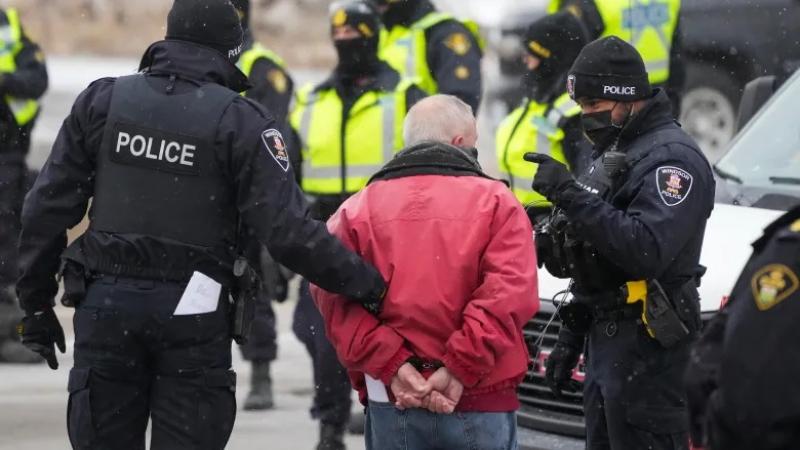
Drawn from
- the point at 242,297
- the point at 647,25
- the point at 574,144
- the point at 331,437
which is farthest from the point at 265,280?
the point at 242,297

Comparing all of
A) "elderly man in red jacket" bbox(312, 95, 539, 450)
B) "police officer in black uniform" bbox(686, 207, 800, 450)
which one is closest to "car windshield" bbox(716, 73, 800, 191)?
"elderly man in red jacket" bbox(312, 95, 539, 450)

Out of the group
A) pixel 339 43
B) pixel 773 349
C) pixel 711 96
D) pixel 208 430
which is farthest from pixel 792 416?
pixel 711 96

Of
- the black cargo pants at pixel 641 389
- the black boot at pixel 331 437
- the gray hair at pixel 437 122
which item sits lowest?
the black boot at pixel 331 437

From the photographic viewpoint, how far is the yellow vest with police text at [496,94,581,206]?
25.7 ft

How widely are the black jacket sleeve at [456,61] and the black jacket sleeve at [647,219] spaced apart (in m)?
3.31

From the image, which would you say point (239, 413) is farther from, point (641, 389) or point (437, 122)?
point (437, 122)

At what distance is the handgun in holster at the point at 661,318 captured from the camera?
16.2ft

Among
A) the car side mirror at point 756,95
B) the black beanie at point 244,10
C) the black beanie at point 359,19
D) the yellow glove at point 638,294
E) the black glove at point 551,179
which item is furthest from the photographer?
the black beanie at point 244,10

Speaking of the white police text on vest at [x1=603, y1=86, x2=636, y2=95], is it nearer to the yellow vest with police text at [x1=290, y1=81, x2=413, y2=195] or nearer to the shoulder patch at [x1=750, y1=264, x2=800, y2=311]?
the shoulder patch at [x1=750, y1=264, x2=800, y2=311]

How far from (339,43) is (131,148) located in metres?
3.03

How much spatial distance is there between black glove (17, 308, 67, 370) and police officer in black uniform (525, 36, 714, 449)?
1.60 meters

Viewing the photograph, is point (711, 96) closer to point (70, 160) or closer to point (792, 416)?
point (70, 160)

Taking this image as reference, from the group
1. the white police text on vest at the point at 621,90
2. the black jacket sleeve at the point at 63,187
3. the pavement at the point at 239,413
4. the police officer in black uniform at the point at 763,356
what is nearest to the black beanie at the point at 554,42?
the pavement at the point at 239,413

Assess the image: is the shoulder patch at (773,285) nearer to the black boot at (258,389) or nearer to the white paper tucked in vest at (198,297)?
the white paper tucked in vest at (198,297)
